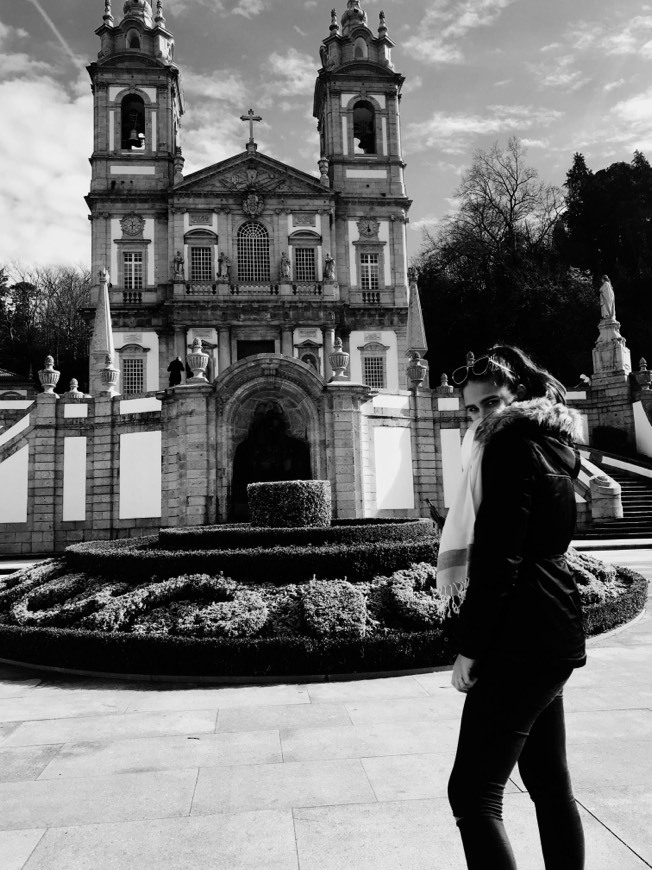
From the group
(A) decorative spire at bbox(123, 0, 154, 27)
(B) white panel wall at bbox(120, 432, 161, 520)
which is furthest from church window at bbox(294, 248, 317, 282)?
(B) white panel wall at bbox(120, 432, 161, 520)

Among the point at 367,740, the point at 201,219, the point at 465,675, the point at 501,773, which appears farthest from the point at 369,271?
the point at 501,773

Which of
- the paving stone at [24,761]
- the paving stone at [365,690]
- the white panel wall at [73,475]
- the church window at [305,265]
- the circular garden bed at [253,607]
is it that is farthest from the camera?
the church window at [305,265]

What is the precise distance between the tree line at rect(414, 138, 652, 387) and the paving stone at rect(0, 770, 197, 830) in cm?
3576

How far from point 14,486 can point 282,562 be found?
1549cm

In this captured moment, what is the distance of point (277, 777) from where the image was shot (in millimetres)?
3881

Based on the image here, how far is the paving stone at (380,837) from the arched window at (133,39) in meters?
42.1

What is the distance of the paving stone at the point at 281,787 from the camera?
139 inches

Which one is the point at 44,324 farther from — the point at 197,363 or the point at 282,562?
the point at 282,562

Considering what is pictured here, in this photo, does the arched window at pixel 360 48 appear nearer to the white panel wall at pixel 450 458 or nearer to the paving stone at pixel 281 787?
Answer: the white panel wall at pixel 450 458

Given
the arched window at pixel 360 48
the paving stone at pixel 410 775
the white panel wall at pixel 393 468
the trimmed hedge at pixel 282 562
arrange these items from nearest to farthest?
the paving stone at pixel 410 775 → the trimmed hedge at pixel 282 562 → the white panel wall at pixel 393 468 → the arched window at pixel 360 48

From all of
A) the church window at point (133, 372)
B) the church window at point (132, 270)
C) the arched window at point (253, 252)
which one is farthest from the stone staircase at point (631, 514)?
the church window at point (132, 270)

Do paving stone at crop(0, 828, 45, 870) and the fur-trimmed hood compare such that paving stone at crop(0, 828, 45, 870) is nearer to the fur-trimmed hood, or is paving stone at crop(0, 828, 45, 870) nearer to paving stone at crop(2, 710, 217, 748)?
paving stone at crop(2, 710, 217, 748)

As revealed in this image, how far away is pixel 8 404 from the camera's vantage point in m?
25.8

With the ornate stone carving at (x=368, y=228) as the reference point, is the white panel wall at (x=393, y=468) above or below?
below
